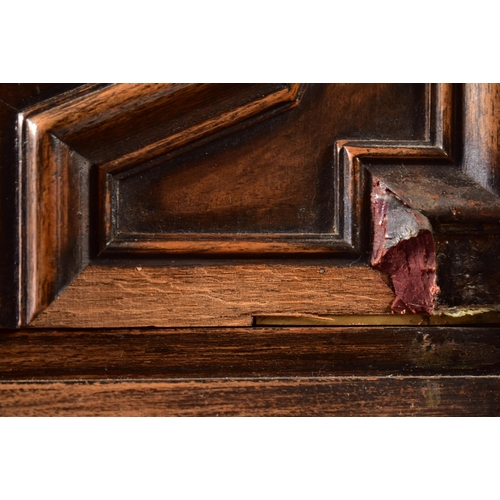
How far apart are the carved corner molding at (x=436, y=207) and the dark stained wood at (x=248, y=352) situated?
0.20ft

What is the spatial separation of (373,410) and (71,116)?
60 centimetres

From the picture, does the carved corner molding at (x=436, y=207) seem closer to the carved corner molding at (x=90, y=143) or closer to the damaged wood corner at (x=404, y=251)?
the damaged wood corner at (x=404, y=251)

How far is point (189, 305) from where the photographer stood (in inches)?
31.6

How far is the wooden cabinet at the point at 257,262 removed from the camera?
79cm

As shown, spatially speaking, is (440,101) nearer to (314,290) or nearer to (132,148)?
(314,290)

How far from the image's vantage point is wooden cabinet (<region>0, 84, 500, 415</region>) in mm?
786

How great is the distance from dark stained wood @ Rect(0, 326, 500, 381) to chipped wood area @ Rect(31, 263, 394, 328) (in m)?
0.02

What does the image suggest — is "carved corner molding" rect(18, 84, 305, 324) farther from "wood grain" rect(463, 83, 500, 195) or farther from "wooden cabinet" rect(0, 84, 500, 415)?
"wood grain" rect(463, 83, 500, 195)

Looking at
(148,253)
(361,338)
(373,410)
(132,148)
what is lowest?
(373,410)

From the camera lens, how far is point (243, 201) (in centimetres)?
81

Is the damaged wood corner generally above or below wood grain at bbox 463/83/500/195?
below

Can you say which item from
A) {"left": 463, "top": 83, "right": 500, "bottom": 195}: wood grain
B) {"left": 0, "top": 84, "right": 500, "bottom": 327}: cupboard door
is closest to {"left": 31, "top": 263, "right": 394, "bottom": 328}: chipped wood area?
{"left": 0, "top": 84, "right": 500, "bottom": 327}: cupboard door

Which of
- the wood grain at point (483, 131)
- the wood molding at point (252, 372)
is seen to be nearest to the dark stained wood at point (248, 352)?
the wood molding at point (252, 372)

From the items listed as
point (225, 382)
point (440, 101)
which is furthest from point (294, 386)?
point (440, 101)
